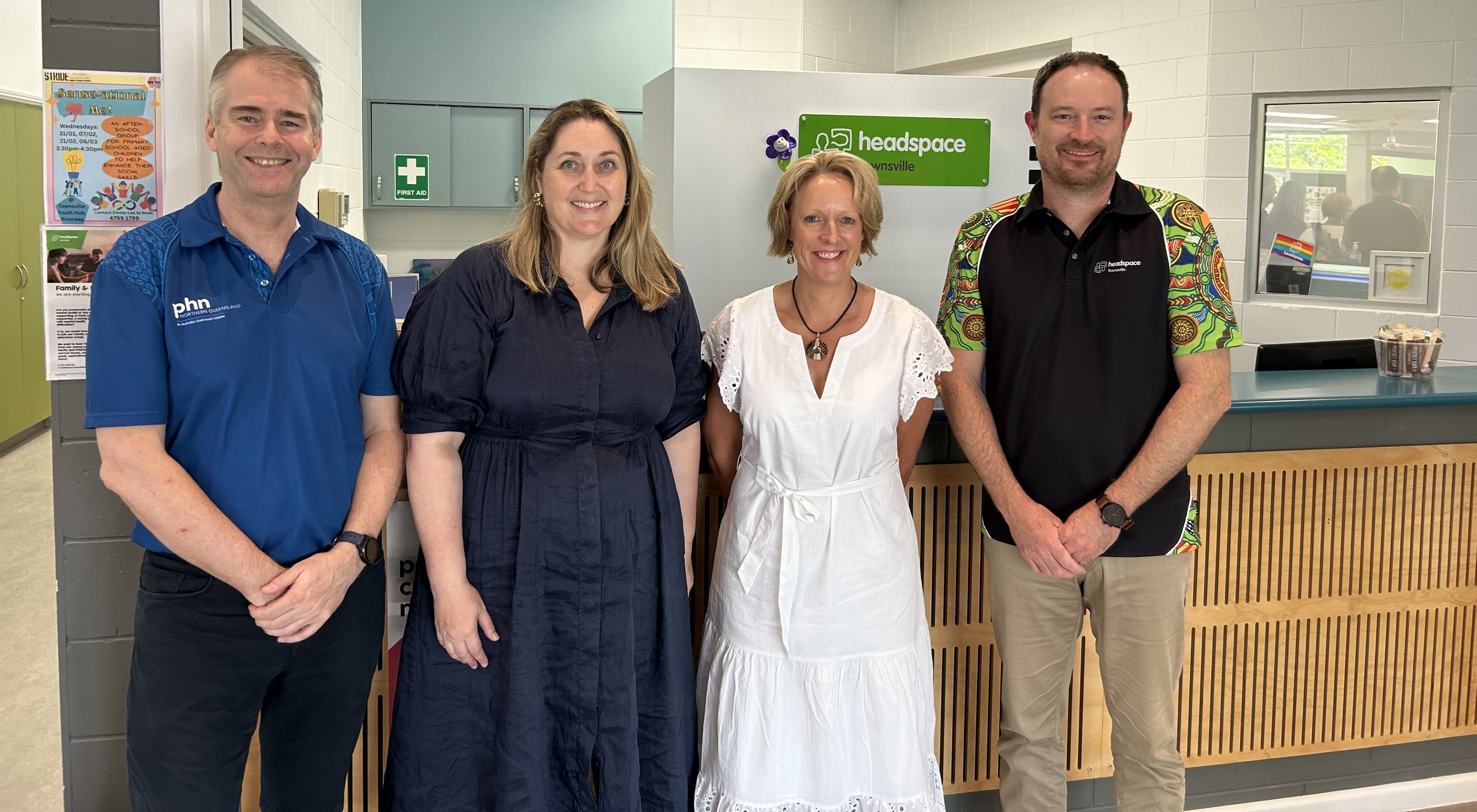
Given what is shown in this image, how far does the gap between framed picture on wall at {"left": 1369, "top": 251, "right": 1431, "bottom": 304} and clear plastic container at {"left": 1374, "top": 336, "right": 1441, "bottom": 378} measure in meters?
2.27

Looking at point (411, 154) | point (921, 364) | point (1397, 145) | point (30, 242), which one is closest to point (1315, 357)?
point (921, 364)

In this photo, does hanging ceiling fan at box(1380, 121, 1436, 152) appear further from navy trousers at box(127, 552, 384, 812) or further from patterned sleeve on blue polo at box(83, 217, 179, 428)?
patterned sleeve on blue polo at box(83, 217, 179, 428)

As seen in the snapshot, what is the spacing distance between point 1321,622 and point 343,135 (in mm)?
4987

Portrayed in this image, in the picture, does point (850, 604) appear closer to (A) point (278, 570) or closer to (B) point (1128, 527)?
(B) point (1128, 527)

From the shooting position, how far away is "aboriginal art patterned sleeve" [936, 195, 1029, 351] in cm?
216

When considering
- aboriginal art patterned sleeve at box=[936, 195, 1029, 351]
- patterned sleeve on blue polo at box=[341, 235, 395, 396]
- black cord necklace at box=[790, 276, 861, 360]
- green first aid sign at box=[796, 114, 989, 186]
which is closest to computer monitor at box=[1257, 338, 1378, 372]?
green first aid sign at box=[796, 114, 989, 186]

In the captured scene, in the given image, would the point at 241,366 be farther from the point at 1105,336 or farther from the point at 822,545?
the point at 1105,336

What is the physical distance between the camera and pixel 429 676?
72.3 inches

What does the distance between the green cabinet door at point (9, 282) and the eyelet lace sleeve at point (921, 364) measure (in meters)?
7.19

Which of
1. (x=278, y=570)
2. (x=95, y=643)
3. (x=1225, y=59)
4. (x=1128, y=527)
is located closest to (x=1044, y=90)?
(x=1128, y=527)

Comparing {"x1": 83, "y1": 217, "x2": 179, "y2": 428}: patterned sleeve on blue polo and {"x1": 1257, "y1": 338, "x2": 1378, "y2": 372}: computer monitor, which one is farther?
{"x1": 1257, "y1": 338, "x2": 1378, "y2": 372}: computer monitor

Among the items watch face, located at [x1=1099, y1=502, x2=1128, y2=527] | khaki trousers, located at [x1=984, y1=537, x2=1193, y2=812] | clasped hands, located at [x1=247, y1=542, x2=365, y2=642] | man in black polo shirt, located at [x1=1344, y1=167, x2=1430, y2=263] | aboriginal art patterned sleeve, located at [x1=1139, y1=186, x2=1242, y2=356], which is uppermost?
man in black polo shirt, located at [x1=1344, y1=167, x2=1430, y2=263]

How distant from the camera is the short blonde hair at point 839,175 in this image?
2006 millimetres

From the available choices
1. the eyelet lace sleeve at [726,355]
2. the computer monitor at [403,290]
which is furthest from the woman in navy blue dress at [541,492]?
the computer monitor at [403,290]
